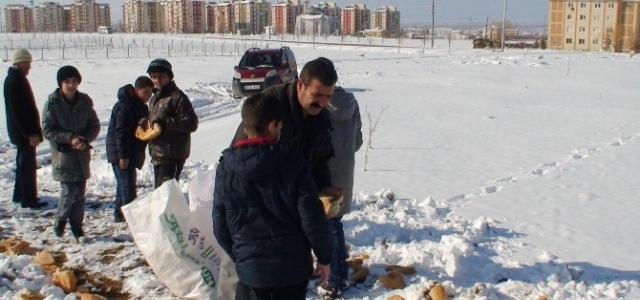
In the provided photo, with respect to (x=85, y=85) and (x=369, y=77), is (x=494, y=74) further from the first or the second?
(x=85, y=85)

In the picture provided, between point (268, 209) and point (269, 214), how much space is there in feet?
0.09

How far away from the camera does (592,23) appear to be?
66500 millimetres

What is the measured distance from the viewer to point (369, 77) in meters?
25.4

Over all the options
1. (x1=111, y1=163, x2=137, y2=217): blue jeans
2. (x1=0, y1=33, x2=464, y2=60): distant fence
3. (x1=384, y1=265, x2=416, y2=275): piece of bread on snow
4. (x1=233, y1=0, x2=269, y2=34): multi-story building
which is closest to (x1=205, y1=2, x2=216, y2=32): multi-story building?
(x1=233, y1=0, x2=269, y2=34): multi-story building

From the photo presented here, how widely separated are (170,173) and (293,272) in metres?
2.81

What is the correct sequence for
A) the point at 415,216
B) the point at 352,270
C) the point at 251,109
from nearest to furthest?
the point at 251,109 < the point at 352,270 < the point at 415,216

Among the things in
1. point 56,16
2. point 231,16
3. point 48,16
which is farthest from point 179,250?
point 56,16

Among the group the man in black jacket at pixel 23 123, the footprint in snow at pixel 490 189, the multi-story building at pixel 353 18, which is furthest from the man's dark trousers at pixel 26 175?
the multi-story building at pixel 353 18

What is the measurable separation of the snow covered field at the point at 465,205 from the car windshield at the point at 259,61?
1.75m

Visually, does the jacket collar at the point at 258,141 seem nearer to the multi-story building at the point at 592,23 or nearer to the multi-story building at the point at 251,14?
the multi-story building at the point at 592,23

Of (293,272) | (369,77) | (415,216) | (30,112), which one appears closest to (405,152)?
(415,216)

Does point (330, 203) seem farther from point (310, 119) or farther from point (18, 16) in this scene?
point (18, 16)

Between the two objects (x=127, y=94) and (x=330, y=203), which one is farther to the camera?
(x=127, y=94)

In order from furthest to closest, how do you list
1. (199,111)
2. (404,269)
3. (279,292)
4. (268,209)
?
(199,111)
(404,269)
(279,292)
(268,209)
